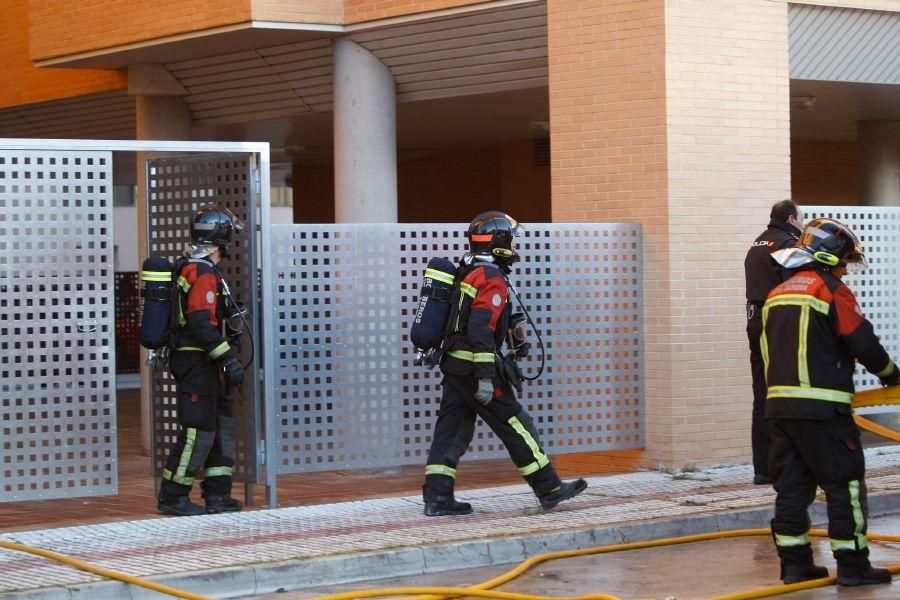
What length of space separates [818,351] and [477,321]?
233 centimetres

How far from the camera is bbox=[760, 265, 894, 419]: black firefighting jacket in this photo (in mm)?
7277

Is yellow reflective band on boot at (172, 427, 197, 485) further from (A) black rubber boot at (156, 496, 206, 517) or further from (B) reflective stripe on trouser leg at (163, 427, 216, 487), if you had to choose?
(A) black rubber boot at (156, 496, 206, 517)

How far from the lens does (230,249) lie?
1007 centimetres

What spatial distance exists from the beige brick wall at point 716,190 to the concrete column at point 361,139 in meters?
3.20

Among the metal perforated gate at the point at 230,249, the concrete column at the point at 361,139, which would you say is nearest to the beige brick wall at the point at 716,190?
the concrete column at the point at 361,139

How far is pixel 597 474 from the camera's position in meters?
11.8

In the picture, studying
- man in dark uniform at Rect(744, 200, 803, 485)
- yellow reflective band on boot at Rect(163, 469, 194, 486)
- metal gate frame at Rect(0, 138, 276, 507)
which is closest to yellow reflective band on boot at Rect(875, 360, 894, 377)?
man in dark uniform at Rect(744, 200, 803, 485)

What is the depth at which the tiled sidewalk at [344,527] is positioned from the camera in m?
7.81

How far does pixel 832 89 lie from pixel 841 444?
8.75 metres

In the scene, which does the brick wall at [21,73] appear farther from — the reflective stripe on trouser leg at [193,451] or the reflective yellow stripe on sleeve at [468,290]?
the reflective yellow stripe on sleeve at [468,290]

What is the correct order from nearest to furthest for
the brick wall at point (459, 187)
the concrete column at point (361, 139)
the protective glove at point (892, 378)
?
1. the protective glove at point (892, 378)
2. the concrete column at point (361, 139)
3. the brick wall at point (459, 187)

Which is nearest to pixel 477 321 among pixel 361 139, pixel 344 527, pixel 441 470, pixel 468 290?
pixel 468 290

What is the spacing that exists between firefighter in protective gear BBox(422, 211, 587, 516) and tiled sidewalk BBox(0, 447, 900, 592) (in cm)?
22

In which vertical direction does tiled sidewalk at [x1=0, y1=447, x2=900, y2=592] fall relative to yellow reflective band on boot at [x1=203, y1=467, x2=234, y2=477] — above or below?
below
